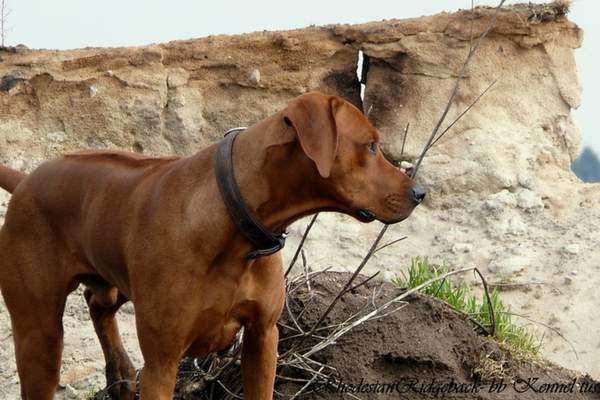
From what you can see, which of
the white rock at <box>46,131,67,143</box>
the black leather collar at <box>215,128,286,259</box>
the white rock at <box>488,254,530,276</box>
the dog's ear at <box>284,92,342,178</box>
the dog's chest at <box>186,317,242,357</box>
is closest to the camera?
the dog's ear at <box>284,92,342,178</box>

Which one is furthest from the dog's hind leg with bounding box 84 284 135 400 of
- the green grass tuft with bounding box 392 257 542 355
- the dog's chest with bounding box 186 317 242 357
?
the green grass tuft with bounding box 392 257 542 355

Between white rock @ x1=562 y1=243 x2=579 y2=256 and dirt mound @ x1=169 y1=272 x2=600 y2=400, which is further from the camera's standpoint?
white rock @ x1=562 y1=243 x2=579 y2=256

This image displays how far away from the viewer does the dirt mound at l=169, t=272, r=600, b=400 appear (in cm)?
668

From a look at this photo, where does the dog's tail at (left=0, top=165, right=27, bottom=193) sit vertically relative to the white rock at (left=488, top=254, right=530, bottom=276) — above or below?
above

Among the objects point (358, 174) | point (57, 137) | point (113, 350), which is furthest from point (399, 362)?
point (57, 137)

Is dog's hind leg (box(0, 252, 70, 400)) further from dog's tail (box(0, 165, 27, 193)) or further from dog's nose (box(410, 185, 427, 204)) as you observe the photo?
dog's nose (box(410, 185, 427, 204))

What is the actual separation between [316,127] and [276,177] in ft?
1.13

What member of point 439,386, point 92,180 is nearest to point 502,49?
point 439,386

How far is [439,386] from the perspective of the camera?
265 inches

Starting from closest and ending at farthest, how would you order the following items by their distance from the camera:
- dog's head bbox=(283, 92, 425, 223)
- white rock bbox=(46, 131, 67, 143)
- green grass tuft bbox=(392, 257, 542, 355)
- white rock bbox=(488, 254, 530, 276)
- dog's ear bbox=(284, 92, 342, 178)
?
1. dog's ear bbox=(284, 92, 342, 178)
2. dog's head bbox=(283, 92, 425, 223)
3. green grass tuft bbox=(392, 257, 542, 355)
4. white rock bbox=(488, 254, 530, 276)
5. white rock bbox=(46, 131, 67, 143)

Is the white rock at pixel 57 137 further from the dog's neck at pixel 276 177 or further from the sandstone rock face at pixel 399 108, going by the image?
the dog's neck at pixel 276 177

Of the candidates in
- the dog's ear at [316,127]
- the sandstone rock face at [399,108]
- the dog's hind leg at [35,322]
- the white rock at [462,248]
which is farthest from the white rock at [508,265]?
the dog's ear at [316,127]

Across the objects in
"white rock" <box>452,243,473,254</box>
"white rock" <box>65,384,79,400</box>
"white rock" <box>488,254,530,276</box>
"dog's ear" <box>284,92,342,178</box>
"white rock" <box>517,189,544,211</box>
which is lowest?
"white rock" <box>65,384,79,400</box>

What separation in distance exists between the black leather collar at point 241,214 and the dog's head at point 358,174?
323mm
